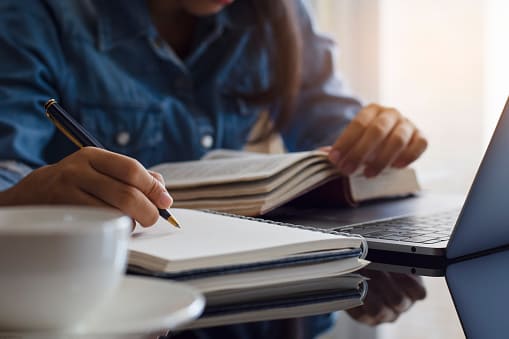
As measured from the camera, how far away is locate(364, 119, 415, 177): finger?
2.79 feet

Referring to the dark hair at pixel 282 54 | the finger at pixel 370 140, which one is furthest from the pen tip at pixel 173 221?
the dark hair at pixel 282 54

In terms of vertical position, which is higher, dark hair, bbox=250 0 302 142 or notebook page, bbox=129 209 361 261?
notebook page, bbox=129 209 361 261

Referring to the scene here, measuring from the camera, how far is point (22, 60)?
974mm

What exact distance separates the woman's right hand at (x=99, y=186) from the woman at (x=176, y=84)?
20 centimetres

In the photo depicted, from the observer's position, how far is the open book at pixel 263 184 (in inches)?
28.0

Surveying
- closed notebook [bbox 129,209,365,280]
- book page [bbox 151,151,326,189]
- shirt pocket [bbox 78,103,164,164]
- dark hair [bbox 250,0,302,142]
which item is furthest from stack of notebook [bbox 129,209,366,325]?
dark hair [bbox 250,0,302,142]

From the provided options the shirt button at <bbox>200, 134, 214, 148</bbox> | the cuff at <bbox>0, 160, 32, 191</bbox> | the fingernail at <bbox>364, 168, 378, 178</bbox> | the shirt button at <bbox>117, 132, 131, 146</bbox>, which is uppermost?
the fingernail at <bbox>364, 168, 378, 178</bbox>

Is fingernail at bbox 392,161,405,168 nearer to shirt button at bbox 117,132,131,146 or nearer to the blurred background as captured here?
shirt button at bbox 117,132,131,146

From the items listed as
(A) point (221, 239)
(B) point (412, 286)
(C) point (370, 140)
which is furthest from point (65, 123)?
(C) point (370, 140)

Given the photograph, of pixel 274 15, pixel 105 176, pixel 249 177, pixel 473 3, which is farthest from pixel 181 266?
pixel 473 3

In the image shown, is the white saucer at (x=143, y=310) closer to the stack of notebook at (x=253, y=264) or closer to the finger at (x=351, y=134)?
the stack of notebook at (x=253, y=264)

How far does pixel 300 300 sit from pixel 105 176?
0.62 feet

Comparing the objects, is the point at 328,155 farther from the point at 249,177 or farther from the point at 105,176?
the point at 105,176

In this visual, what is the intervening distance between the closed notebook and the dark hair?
2.37 feet
